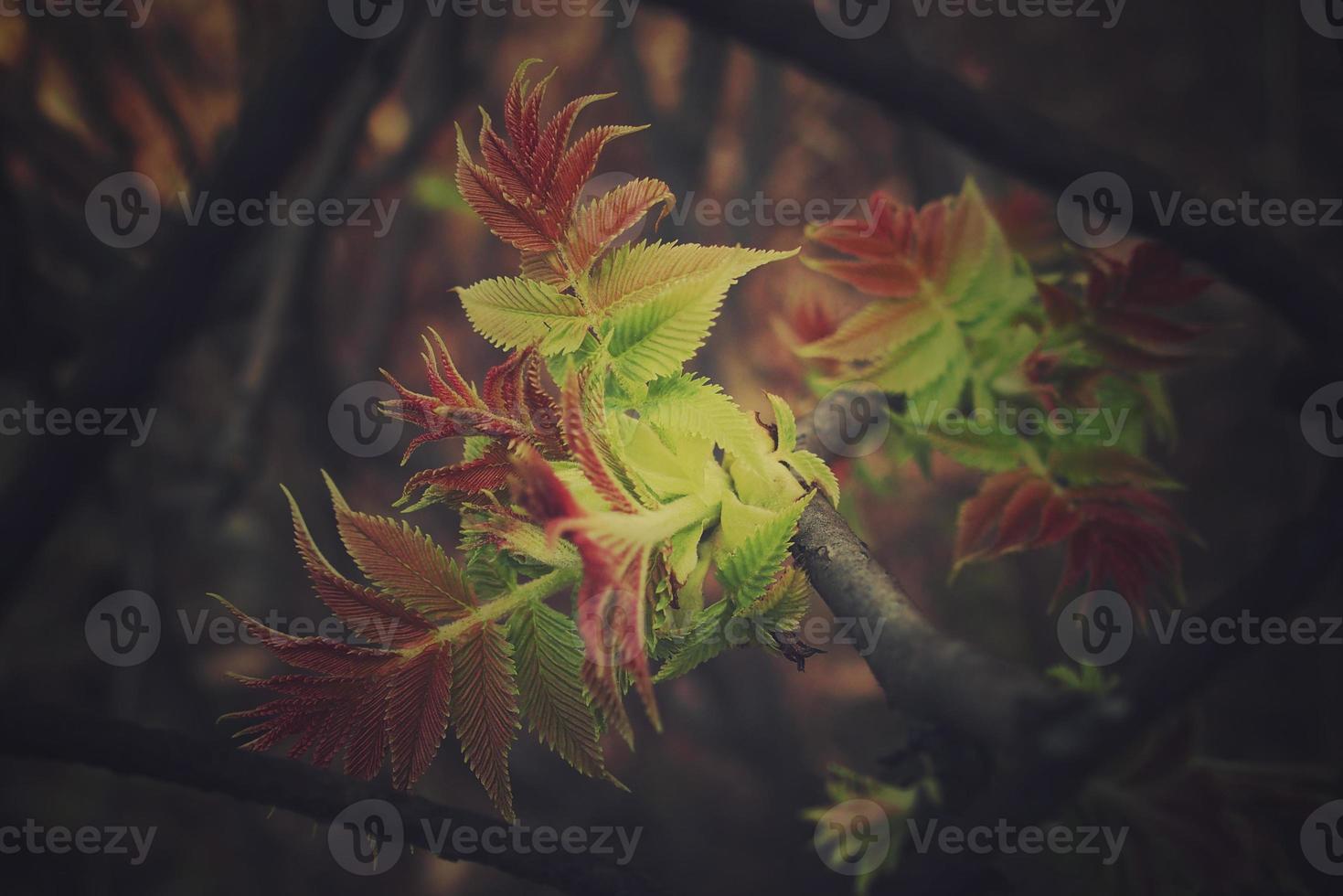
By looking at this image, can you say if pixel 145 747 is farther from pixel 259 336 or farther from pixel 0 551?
pixel 259 336

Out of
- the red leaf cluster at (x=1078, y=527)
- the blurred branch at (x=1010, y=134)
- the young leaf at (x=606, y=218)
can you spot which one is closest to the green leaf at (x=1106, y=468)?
the red leaf cluster at (x=1078, y=527)

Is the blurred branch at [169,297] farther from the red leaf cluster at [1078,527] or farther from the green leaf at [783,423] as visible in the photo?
the red leaf cluster at [1078,527]

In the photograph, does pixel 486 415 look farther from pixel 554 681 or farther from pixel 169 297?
pixel 169 297

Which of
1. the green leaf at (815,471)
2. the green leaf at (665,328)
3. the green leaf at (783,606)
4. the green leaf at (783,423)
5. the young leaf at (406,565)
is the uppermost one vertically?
the green leaf at (665,328)

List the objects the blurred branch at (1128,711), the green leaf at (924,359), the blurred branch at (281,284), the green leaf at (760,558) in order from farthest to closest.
A: the blurred branch at (281,284)
the green leaf at (924,359)
the green leaf at (760,558)
the blurred branch at (1128,711)

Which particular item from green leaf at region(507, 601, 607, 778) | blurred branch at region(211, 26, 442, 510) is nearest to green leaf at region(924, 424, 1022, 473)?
green leaf at region(507, 601, 607, 778)

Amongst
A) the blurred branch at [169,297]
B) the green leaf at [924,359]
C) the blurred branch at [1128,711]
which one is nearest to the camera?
the blurred branch at [1128,711]
